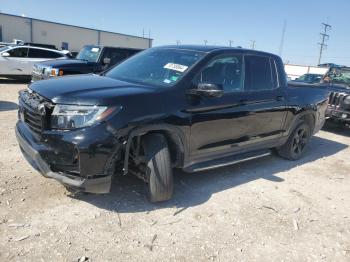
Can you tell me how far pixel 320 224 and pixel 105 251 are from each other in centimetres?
252

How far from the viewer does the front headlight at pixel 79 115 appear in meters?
3.47

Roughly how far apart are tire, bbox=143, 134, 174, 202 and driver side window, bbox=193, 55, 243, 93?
0.90 m

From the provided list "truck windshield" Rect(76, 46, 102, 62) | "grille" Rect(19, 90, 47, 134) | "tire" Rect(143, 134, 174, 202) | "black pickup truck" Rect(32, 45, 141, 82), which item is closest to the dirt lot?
"tire" Rect(143, 134, 174, 202)

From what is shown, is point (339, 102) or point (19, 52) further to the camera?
point (19, 52)

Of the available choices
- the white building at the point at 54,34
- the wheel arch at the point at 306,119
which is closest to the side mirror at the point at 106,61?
the wheel arch at the point at 306,119

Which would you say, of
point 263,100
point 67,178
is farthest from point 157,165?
point 263,100

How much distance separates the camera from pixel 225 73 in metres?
4.77

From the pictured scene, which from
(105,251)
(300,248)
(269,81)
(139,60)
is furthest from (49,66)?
(300,248)

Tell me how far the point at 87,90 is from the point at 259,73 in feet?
9.03

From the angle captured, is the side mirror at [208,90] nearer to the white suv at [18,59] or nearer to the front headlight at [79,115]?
the front headlight at [79,115]

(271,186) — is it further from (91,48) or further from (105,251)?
(91,48)

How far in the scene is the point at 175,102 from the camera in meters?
4.04

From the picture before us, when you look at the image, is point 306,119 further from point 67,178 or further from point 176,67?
point 67,178

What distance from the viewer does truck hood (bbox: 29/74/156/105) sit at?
3510 millimetres
